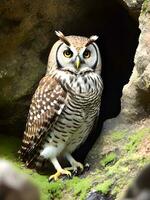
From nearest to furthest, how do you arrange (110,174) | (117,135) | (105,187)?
(105,187)
(110,174)
(117,135)

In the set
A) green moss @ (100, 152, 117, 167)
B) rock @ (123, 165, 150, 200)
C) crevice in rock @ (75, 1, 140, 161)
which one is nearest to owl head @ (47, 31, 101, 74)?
green moss @ (100, 152, 117, 167)

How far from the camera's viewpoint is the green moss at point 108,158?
362 centimetres

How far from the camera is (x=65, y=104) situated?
3750 mm

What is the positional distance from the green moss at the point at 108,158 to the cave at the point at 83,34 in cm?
66

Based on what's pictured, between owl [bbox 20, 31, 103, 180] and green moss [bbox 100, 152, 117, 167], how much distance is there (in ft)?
0.86

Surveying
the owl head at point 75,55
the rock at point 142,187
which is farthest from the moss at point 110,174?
the rock at point 142,187

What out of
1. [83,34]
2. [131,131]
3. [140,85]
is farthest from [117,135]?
[83,34]

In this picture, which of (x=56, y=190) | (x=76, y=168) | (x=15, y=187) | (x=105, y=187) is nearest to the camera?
(x=15, y=187)

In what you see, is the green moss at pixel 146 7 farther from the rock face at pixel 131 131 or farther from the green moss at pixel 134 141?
the green moss at pixel 134 141

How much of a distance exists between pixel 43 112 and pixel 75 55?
20.5 inches

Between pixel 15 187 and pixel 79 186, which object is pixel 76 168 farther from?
pixel 15 187

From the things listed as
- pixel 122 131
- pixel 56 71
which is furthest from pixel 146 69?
pixel 56 71

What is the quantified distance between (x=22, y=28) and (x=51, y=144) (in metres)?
1.08

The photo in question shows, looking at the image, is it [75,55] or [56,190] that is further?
[75,55]
